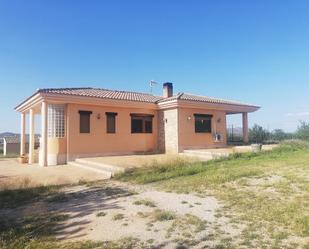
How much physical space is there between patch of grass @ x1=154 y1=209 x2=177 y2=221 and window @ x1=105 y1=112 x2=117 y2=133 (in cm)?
1270

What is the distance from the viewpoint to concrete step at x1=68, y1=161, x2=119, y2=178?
11.7 meters

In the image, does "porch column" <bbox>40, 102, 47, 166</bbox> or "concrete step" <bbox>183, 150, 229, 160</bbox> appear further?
"porch column" <bbox>40, 102, 47, 166</bbox>

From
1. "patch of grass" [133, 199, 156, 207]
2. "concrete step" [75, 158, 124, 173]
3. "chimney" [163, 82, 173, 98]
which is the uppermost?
"chimney" [163, 82, 173, 98]

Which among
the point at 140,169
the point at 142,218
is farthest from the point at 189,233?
the point at 140,169

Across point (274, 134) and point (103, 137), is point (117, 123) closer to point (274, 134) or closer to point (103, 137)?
point (103, 137)

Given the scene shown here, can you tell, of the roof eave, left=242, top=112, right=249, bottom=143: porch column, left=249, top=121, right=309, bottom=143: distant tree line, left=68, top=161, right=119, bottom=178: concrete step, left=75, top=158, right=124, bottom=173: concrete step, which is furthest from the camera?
left=249, top=121, right=309, bottom=143: distant tree line

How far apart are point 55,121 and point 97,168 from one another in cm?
506

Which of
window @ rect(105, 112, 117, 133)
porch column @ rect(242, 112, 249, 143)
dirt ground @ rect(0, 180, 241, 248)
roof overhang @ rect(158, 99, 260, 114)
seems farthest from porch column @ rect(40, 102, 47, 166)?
porch column @ rect(242, 112, 249, 143)

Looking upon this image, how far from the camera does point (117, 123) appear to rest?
1877 cm

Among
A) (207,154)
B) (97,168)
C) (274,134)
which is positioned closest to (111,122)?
(97,168)

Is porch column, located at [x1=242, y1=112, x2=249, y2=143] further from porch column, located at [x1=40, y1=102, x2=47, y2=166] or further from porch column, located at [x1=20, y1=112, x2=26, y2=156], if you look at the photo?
porch column, located at [x1=20, y1=112, x2=26, y2=156]

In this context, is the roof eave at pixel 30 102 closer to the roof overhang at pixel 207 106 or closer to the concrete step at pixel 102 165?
the concrete step at pixel 102 165

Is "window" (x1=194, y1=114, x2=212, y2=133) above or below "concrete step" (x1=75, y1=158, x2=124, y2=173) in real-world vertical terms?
above

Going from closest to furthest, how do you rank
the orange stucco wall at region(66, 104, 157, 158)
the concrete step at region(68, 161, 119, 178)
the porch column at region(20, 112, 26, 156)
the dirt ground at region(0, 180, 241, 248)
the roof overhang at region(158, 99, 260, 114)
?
1. the dirt ground at region(0, 180, 241, 248)
2. the concrete step at region(68, 161, 119, 178)
3. the orange stucco wall at region(66, 104, 157, 158)
4. the roof overhang at region(158, 99, 260, 114)
5. the porch column at region(20, 112, 26, 156)
